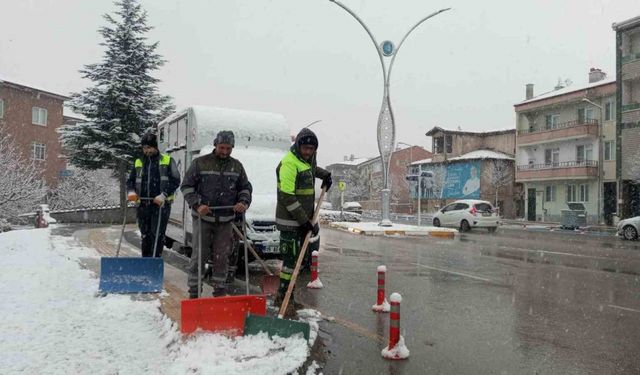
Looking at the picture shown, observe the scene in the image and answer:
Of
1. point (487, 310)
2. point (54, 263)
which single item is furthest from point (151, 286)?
point (487, 310)

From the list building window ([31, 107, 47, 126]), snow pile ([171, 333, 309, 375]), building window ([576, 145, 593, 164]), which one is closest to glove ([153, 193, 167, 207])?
snow pile ([171, 333, 309, 375])

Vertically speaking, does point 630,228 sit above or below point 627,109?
below

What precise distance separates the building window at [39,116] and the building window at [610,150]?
142 ft

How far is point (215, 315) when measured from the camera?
466cm

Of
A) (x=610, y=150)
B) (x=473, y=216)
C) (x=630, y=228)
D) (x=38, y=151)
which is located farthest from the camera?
(x=38, y=151)

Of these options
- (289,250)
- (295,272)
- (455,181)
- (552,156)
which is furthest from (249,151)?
(455,181)

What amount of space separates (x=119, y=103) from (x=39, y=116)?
22.2m

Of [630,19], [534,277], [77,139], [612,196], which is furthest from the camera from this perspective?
[612,196]

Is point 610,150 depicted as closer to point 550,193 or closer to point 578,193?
point 578,193

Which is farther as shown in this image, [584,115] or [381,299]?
[584,115]

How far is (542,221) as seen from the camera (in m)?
43.1

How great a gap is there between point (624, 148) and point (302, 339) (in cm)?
3548

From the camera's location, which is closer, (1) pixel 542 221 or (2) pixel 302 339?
(2) pixel 302 339

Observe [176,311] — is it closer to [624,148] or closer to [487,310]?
[487,310]
